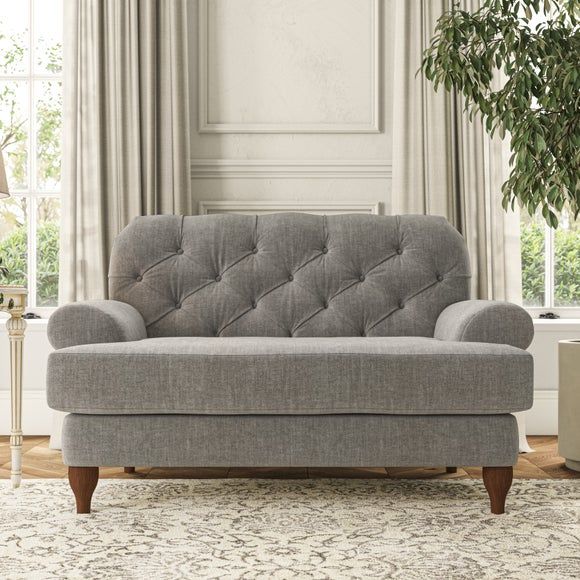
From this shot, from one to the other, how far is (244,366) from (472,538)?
0.76m

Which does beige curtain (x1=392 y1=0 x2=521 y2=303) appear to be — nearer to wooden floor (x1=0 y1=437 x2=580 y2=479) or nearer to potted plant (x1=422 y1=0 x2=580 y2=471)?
potted plant (x1=422 y1=0 x2=580 y2=471)

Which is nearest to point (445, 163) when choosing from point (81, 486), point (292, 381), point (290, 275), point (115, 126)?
point (290, 275)

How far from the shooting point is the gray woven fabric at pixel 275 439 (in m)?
2.12

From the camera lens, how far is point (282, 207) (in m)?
3.56

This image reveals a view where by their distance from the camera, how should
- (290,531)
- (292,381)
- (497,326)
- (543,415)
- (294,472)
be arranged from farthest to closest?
(543,415), (294,472), (497,326), (292,381), (290,531)

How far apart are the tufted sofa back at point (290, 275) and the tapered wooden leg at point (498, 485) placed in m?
0.74

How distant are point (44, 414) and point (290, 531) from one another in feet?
6.42

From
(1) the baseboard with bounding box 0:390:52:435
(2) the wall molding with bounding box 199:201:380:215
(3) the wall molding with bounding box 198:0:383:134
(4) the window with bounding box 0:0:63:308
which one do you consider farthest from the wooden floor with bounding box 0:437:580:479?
(3) the wall molding with bounding box 198:0:383:134

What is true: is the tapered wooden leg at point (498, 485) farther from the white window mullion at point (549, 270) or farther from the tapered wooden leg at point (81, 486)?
the white window mullion at point (549, 270)

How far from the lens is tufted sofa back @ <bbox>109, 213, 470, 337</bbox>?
9.15 feet

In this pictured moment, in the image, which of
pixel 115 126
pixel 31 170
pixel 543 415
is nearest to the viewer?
pixel 115 126

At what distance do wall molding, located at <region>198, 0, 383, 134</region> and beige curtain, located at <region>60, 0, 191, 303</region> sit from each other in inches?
5.0

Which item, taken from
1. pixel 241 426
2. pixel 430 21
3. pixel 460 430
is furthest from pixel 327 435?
pixel 430 21

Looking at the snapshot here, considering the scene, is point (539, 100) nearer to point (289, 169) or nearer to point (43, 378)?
point (289, 169)
